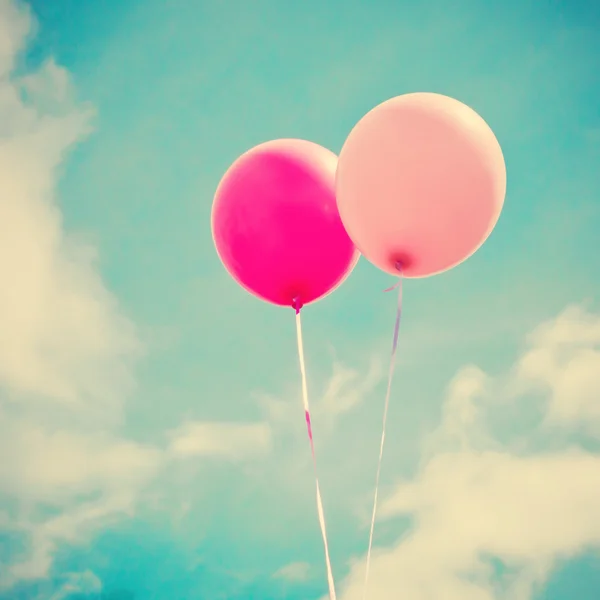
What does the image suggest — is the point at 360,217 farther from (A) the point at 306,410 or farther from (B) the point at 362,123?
(A) the point at 306,410

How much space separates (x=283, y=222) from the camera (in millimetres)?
3371

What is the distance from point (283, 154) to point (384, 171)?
72 centimetres

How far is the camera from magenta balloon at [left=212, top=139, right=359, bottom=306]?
339cm

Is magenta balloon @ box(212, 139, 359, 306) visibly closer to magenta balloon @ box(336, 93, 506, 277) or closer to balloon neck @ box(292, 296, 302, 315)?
balloon neck @ box(292, 296, 302, 315)

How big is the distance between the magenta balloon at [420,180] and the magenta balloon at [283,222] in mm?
258

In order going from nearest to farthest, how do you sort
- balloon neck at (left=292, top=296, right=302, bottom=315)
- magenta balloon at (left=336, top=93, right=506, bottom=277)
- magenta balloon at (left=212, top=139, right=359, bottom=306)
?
1. magenta balloon at (left=336, top=93, right=506, bottom=277)
2. magenta balloon at (left=212, top=139, right=359, bottom=306)
3. balloon neck at (left=292, top=296, right=302, bottom=315)

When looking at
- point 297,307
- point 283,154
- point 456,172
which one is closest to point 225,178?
point 283,154

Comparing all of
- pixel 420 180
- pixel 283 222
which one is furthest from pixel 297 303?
pixel 420 180

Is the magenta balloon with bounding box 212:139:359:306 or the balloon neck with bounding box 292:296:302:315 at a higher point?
the magenta balloon with bounding box 212:139:359:306

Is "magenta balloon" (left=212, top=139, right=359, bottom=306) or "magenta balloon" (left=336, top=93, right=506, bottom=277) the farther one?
"magenta balloon" (left=212, top=139, right=359, bottom=306)

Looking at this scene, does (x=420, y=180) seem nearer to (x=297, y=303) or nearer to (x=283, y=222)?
(x=283, y=222)

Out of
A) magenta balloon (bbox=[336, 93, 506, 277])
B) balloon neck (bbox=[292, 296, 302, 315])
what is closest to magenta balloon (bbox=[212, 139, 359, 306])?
balloon neck (bbox=[292, 296, 302, 315])

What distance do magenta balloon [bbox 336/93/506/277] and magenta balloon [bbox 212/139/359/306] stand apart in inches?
10.1

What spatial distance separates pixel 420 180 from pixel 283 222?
79cm
